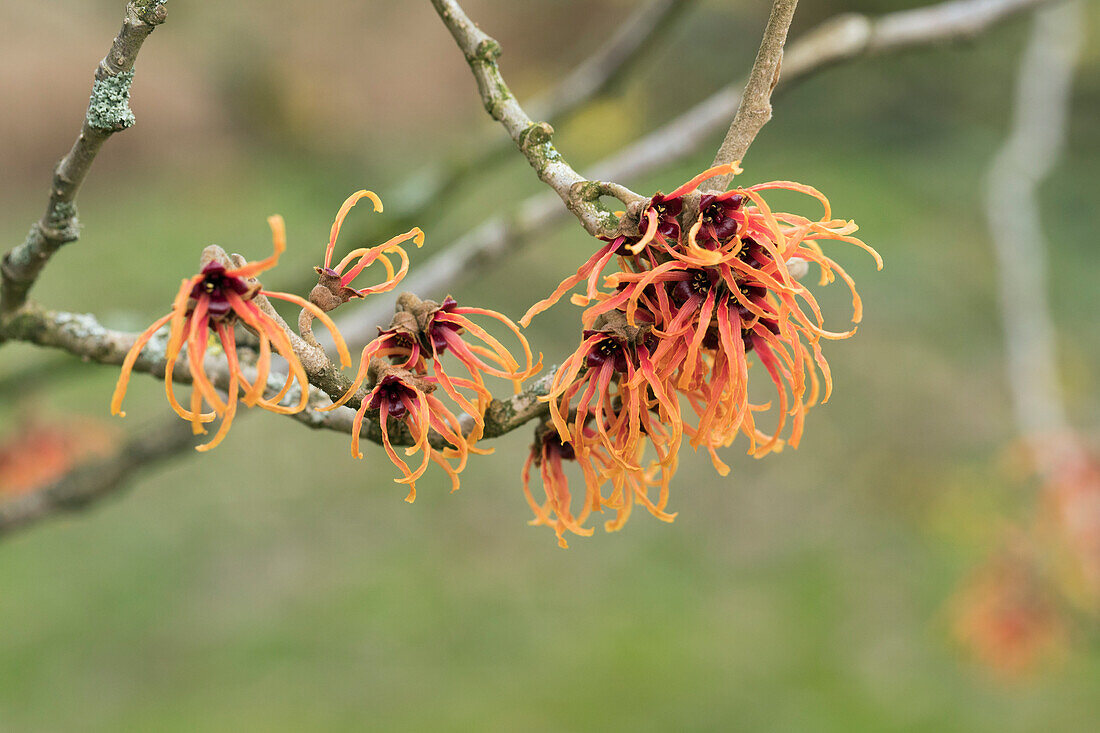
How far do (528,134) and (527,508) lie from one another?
11.5 feet

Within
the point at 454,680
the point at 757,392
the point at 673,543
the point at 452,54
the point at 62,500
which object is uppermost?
the point at 452,54

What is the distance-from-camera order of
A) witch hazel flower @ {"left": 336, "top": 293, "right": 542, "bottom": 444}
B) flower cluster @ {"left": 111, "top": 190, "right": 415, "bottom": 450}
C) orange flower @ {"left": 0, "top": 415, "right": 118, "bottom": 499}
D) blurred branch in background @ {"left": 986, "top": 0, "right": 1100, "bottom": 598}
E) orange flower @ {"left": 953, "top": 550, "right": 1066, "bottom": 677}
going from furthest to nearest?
orange flower @ {"left": 953, "top": 550, "right": 1066, "bottom": 677}
blurred branch in background @ {"left": 986, "top": 0, "right": 1100, "bottom": 598}
orange flower @ {"left": 0, "top": 415, "right": 118, "bottom": 499}
witch hazel flower @ {"left": 336, "top": 293, "right": 542, "bottom": 444}
flower cluster @ {"left": 111, "top": 190, "right": 415, "bottom": 450}

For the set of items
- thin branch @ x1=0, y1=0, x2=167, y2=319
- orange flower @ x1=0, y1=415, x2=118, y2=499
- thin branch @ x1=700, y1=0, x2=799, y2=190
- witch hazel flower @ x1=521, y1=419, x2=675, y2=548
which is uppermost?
orange flower @ x1=0, y1=415, x2=118, y2=499

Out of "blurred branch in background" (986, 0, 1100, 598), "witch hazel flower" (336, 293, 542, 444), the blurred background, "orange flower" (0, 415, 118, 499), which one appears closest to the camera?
"witch hazel flower" (336, 293, 542, 444)

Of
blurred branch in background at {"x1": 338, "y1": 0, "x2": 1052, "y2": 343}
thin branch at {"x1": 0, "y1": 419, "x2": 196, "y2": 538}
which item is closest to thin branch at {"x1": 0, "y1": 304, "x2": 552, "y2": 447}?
thin branch at {"x1": 0, "y1": 419, "x2": 196, "y2": 538}

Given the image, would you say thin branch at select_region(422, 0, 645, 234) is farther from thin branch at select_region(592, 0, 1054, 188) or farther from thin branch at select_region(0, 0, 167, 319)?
thin branch at select_region(592, 0, 1054, 188)

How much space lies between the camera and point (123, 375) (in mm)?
570

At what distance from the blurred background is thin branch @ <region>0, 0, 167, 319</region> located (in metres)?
0.46

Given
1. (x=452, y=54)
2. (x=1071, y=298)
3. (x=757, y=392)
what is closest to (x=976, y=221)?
(x=1071, y=298)

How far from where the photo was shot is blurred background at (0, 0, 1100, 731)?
10.5 feet

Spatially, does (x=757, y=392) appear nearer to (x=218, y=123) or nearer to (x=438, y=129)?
(x=438, y=129)

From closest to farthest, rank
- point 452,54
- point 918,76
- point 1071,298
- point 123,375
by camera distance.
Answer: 1. point 123,375
2. point 1071,298
3. point 918,76
4. point 452,54

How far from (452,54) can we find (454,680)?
5.96m

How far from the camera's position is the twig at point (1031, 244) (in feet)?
7.06
